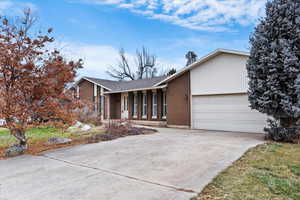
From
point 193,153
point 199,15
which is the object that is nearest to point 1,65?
point 193,153

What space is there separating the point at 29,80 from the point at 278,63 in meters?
9.19

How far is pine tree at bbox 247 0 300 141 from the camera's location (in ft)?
24.3

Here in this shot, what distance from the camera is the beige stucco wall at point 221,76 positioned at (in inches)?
431

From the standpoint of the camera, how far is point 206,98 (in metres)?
12.4

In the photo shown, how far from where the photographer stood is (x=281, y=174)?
170 inches

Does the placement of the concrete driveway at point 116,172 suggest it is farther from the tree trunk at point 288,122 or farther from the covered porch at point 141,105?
the covered porch at point 141,105

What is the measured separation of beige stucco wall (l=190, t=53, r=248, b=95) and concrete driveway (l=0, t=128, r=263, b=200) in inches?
200

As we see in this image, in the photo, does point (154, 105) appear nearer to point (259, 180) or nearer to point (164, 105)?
point (164, 105)

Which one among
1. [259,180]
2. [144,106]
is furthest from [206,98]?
[259,180]

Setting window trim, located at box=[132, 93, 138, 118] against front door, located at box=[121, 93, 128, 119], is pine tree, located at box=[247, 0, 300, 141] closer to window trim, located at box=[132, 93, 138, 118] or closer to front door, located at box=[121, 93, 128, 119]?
window trim, located at box=[132, 93, 138, 118]

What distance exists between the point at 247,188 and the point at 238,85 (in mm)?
8374

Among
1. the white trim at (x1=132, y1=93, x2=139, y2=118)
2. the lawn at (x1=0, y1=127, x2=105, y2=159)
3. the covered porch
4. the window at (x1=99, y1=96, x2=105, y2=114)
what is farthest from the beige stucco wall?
the window at (x1=99, y1=96, x2=105, y2=114)

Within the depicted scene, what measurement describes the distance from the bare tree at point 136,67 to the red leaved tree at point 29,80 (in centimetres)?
2899

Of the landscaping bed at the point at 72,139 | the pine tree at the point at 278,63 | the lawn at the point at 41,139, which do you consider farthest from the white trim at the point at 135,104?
the pine tree at the point at 278,63
